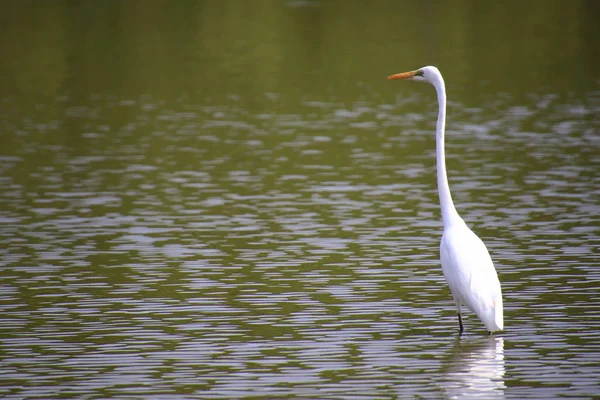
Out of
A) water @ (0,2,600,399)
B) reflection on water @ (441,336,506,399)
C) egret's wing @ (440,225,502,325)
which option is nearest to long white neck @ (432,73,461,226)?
egret's wing @ (440,225,502,325)

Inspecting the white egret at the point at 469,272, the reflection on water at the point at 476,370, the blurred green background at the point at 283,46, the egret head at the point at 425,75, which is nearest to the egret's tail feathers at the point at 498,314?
the white egret at the point at 469,272

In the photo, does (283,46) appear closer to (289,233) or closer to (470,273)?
(289,233)

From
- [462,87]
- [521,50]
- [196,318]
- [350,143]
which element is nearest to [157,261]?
[196,318]

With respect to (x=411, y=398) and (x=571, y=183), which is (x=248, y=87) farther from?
(x=411, y=398)

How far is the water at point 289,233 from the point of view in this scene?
400 inches

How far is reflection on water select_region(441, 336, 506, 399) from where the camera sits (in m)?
9.36

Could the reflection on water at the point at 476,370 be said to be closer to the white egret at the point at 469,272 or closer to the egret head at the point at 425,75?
the white egret at the point at 469,272

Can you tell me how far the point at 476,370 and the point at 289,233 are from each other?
6523 mm

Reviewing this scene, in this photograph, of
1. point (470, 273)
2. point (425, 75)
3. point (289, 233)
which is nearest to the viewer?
point (470, 273)

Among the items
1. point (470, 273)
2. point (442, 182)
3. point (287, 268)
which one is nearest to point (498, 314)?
point (470, 273)

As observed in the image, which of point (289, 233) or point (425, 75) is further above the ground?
point (425, 75)

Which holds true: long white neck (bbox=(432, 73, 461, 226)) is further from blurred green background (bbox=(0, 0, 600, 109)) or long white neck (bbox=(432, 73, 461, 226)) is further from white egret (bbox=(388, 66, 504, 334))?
blurred green background (bbox=(0, 0, 600, 109))

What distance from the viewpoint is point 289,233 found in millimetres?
16250

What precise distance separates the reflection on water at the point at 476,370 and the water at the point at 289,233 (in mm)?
30
